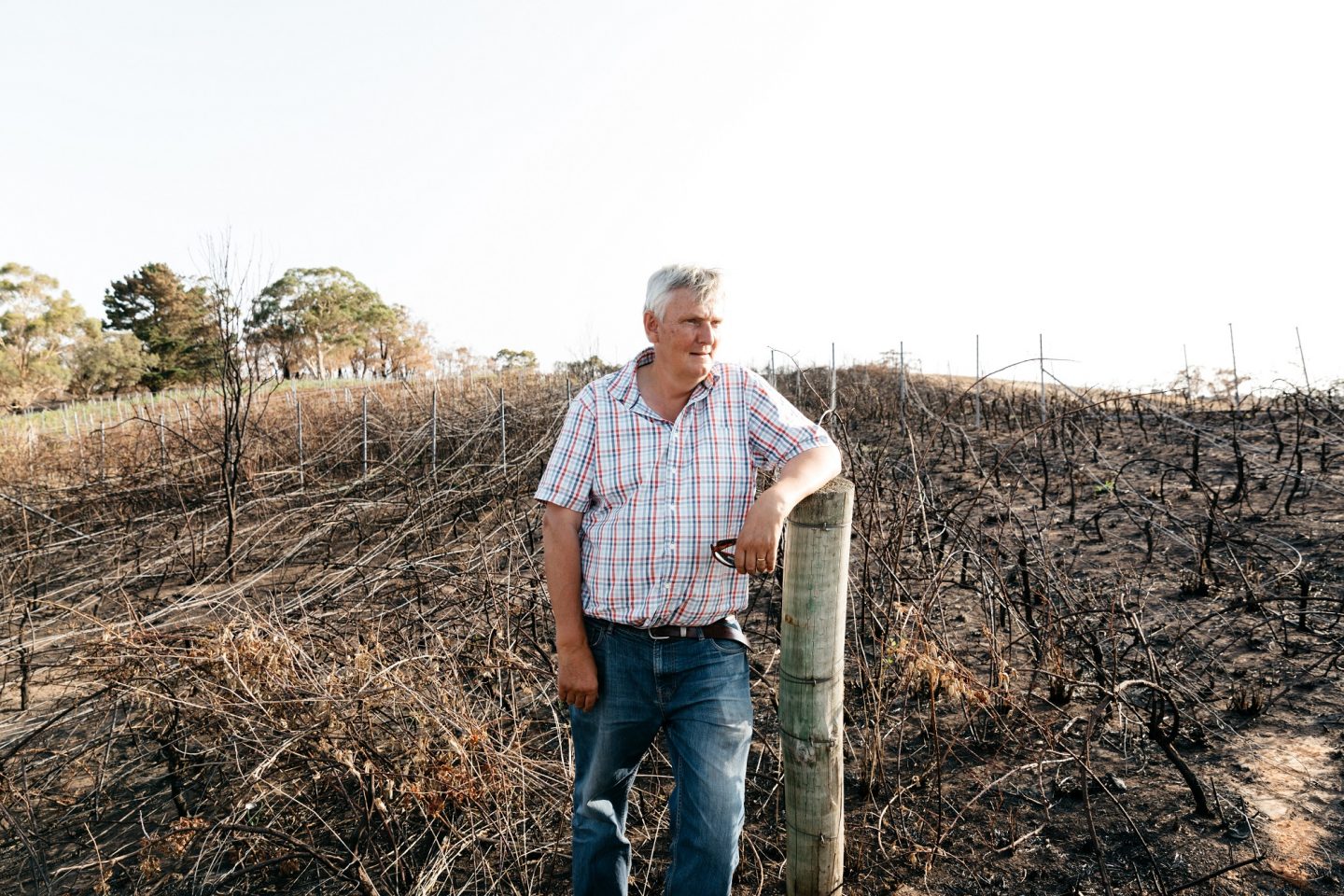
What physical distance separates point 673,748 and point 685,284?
3.02 feet

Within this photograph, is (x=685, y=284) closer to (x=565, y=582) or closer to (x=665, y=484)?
(x=665, y=484)

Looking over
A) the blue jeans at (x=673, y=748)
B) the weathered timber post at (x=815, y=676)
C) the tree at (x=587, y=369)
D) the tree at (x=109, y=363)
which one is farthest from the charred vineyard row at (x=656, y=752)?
the tree at (x=109, y=363)

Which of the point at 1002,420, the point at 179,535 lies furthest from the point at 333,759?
the point at 1002,420

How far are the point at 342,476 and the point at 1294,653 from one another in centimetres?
941

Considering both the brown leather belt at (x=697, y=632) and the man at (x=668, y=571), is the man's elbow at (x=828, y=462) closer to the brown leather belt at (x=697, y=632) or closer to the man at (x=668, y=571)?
the man at (x=668, y=571)

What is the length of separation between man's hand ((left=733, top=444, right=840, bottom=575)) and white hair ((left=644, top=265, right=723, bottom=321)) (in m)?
0.37

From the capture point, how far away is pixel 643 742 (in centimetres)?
156

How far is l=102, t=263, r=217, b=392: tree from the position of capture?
3225cm

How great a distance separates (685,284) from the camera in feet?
4.80

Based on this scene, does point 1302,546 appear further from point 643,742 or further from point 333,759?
point 333,759

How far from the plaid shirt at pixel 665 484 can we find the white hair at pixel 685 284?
0.52 feet

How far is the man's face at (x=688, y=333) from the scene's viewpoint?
4.79 ft

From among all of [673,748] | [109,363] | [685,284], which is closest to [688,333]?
[685,284]

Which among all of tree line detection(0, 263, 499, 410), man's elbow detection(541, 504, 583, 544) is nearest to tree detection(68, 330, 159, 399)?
tree line detection(0, 263, 499, 410)
